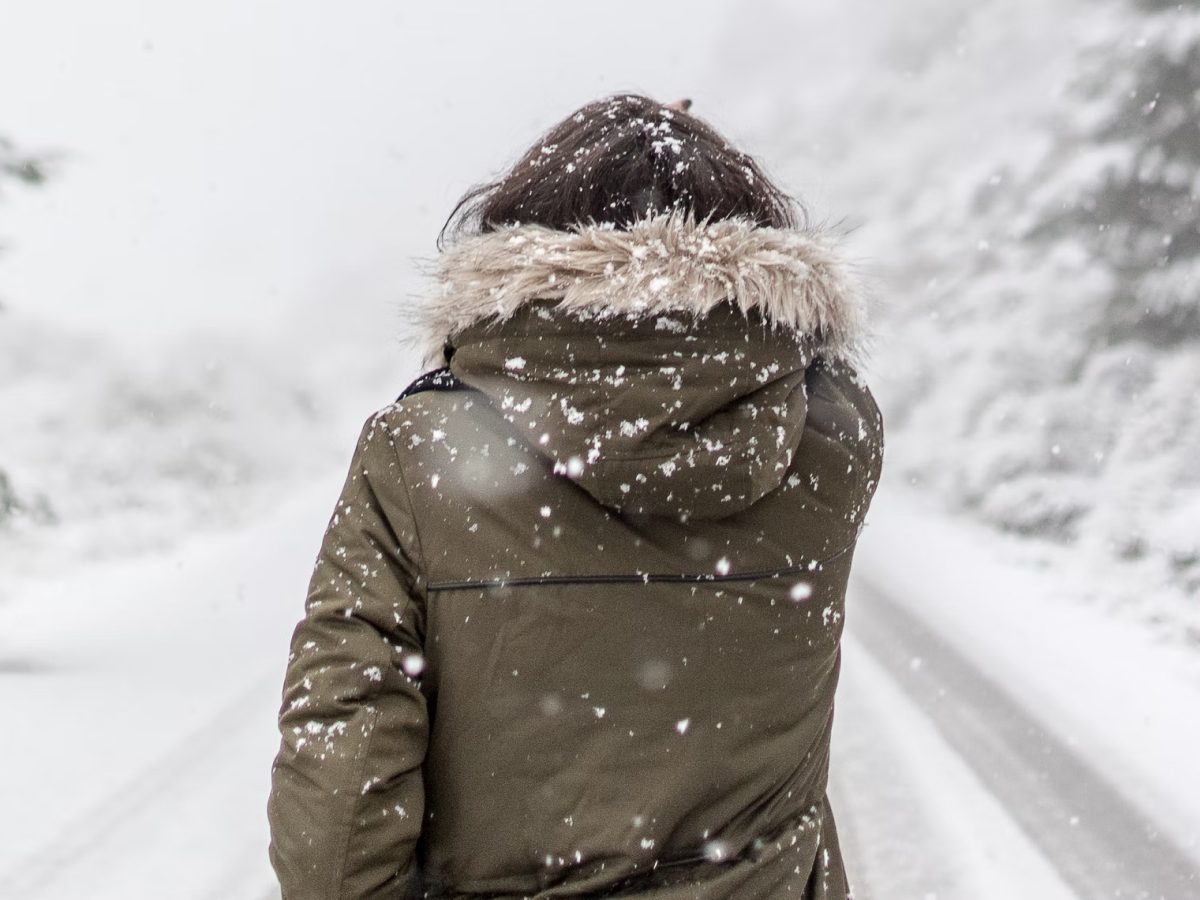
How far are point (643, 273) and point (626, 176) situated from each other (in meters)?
0.23

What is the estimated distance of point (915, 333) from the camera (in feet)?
57.3

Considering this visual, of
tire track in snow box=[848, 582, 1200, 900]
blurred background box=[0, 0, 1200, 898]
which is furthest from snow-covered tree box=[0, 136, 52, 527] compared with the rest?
tire track in snow box=[848, 582, 1200, 900]

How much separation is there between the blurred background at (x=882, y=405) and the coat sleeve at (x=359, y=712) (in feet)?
1.26

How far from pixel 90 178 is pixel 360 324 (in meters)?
9.80

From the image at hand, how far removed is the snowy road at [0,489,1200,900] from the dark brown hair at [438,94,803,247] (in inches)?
111

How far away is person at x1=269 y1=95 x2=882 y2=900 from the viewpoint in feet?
3.47

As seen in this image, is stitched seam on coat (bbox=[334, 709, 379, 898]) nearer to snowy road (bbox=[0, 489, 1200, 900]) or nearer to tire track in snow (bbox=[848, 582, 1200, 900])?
snowy road (bbox=[0, 489, 1200, 900])

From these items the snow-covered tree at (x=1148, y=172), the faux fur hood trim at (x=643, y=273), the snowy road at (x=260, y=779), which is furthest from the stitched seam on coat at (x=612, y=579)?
the snow-covered tree at (x=1148, y=172)

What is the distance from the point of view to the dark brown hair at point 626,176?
1208 mm

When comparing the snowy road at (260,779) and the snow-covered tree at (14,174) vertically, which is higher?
the snow-covered tree at (14,174)

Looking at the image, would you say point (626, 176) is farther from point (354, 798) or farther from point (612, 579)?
point (354, 798)

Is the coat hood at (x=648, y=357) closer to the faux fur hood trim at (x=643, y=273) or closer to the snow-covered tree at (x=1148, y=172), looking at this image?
the faux fur hood trim at (x=643, y=273)

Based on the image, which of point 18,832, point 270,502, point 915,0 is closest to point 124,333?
point 270,502

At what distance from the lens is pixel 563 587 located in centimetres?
109
